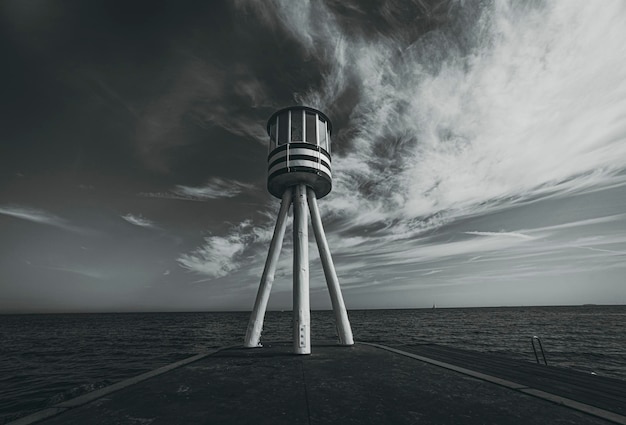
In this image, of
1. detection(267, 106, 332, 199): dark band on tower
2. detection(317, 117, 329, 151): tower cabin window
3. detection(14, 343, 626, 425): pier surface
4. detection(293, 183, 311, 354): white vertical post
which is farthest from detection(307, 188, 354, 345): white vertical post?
detection(14, 343, 626, 425): pier surface

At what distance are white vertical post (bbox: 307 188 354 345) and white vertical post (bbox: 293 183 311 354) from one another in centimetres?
87

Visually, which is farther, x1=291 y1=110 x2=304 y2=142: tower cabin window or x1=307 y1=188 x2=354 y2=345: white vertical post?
x1=291 y1=110 x2=304 y2=142: tower cabin window

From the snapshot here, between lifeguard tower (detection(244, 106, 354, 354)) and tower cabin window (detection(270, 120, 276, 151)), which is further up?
tower cabin window (detection(270, 120, 276, 151))

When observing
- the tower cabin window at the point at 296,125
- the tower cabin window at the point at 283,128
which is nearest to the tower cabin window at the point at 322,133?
the tower cabin window at the point at 296,125

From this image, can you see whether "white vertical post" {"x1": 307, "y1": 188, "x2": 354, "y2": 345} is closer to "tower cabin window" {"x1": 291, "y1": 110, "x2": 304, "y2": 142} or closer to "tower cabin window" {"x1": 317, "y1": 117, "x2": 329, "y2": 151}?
"tower cabin window" {"x1": 317, "y1": 117, "x2": 329, "y2": 151}

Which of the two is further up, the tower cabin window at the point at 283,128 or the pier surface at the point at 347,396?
the tower cabin window at the point at 283,128

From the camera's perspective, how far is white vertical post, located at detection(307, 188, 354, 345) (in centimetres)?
1342

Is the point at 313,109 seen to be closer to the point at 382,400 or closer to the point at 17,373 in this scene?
the point at 382,400

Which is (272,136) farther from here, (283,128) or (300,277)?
(300,277)

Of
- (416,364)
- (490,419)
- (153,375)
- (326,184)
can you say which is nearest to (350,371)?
(416,364)

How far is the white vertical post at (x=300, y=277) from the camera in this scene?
37.3ft

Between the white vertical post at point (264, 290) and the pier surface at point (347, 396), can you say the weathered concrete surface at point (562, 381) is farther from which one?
the white vertical post at point (264, 290)

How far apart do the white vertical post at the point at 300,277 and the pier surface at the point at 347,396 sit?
74.4 inches

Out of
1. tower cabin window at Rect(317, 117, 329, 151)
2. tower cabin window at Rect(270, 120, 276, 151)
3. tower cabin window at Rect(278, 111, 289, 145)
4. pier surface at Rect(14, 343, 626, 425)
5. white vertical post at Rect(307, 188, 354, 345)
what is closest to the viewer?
pier surface at Rect(14, 343, 626, 425)
